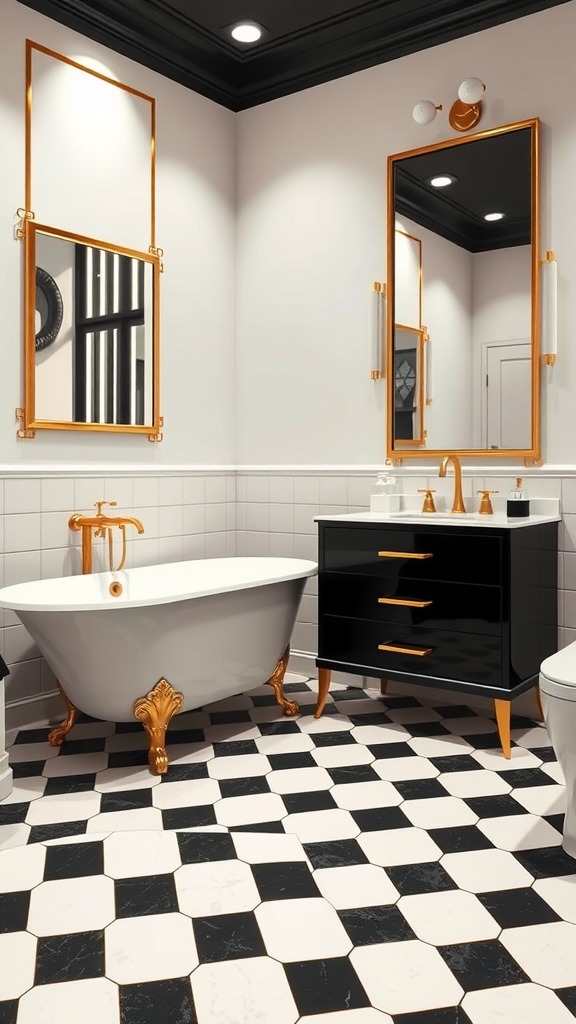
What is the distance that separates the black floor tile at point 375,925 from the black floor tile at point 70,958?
1.80 ft

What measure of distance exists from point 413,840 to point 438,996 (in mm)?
686

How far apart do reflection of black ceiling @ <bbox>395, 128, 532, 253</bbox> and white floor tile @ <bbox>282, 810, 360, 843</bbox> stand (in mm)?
2311

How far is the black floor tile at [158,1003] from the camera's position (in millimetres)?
1502

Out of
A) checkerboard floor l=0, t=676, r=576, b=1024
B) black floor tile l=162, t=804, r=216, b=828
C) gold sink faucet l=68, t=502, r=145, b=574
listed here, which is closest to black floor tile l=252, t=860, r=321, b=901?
checkerboard floor l=0, t=676, r=576, b=1024

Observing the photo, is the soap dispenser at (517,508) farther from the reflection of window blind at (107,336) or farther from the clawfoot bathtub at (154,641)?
the reflection of window blind at (107,336)

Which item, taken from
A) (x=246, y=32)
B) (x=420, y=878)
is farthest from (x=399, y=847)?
(x=246, y=32)

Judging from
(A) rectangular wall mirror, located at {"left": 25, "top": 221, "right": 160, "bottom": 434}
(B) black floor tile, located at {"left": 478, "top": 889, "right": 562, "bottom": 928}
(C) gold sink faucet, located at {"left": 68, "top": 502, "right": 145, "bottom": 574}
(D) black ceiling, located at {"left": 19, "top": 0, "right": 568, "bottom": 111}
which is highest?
(D) black ceiling, located at {"left": 19, "top": 0, "right": 568, "bottom": 111}

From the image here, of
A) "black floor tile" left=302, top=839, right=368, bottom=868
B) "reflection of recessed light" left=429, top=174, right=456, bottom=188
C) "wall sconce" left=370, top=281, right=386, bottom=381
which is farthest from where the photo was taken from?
"wall sconce" left=370, top=281, right=386, bottom=381

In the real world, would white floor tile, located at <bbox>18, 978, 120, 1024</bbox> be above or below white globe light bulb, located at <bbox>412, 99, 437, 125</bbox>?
below

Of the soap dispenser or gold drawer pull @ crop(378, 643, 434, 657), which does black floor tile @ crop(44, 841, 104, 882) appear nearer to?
gold drawer pull @ crop(378, 643, 434, 657)

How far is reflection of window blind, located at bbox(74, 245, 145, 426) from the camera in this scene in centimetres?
339

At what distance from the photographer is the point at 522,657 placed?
2934mm

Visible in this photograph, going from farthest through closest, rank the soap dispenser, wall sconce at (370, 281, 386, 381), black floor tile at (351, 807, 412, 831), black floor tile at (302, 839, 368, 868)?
wall sconce at (370, 281, 386, 381) < the soap dispenser < black floor tile at (351, 807, 412, 831) < black floor tile at (302, 839, 368, 868)

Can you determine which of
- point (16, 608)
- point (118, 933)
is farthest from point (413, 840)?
point (16, 608)
